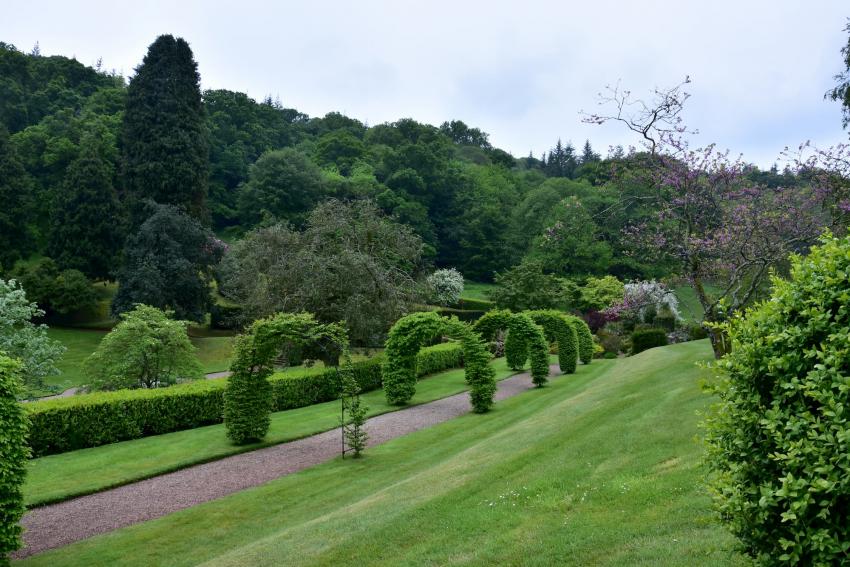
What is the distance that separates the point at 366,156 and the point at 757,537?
78.0 m

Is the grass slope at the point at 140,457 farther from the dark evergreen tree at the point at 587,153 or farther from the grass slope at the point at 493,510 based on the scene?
the dark evergreen tree at the point at 587,153

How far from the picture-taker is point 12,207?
41.8 m

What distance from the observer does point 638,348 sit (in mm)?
33469

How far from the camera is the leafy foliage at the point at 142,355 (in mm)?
18844

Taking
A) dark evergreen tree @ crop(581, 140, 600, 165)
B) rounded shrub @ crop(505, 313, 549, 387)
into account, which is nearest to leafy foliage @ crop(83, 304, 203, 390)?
rounded shrub @ crop(505, 313, 549, 387)

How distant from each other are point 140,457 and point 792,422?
14731mm

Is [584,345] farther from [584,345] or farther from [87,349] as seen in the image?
[87,349]

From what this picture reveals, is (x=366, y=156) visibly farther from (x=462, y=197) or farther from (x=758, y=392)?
(x=758, y=392)

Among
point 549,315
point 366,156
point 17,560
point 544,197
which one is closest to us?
point 17,560

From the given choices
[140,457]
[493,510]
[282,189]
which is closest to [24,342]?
[140,457]

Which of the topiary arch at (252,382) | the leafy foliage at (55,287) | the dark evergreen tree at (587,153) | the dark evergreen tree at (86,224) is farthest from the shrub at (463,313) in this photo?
the dark evergreen tree at (587,153)

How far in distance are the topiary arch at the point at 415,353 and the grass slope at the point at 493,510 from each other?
17.7 feet

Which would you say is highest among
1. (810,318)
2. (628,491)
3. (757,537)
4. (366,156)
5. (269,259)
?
(366,156)

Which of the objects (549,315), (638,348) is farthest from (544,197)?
(549,315)
